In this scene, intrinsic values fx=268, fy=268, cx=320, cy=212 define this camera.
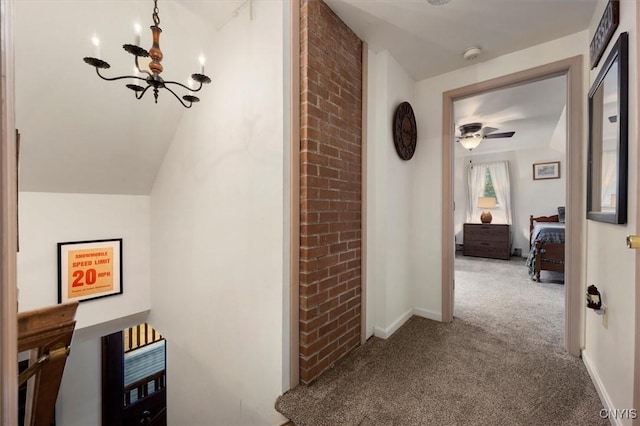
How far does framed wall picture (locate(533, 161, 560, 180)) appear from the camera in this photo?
17.5 ft

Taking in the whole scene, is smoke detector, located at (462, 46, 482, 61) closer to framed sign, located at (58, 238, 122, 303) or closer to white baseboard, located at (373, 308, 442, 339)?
white baseboard, located at (373, 308, 442, 339)

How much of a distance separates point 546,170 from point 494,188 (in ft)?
3.08

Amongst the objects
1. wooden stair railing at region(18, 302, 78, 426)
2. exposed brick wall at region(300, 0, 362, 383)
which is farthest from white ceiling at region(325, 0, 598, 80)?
wooden stair railing at region(18, 302, 78, 426)

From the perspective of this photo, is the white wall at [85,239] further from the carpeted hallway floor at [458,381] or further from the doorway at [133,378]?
the carpeted hallway floor at [458,381]

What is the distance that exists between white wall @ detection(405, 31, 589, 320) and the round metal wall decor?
134mm

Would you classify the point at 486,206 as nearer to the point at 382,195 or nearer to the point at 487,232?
the point at 487,232

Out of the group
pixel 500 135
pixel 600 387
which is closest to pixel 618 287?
pixel 600 387

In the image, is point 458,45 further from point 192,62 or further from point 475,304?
point 475,304

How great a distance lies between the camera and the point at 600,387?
1423mm

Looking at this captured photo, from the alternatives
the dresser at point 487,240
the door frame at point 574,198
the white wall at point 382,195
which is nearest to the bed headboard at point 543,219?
the dresser at point 487,240

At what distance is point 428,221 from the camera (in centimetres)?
250

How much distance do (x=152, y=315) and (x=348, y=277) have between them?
2511 mm

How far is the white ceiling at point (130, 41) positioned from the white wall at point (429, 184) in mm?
145

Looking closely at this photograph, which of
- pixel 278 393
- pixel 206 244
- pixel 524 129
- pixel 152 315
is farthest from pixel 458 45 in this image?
pixel 152 315
